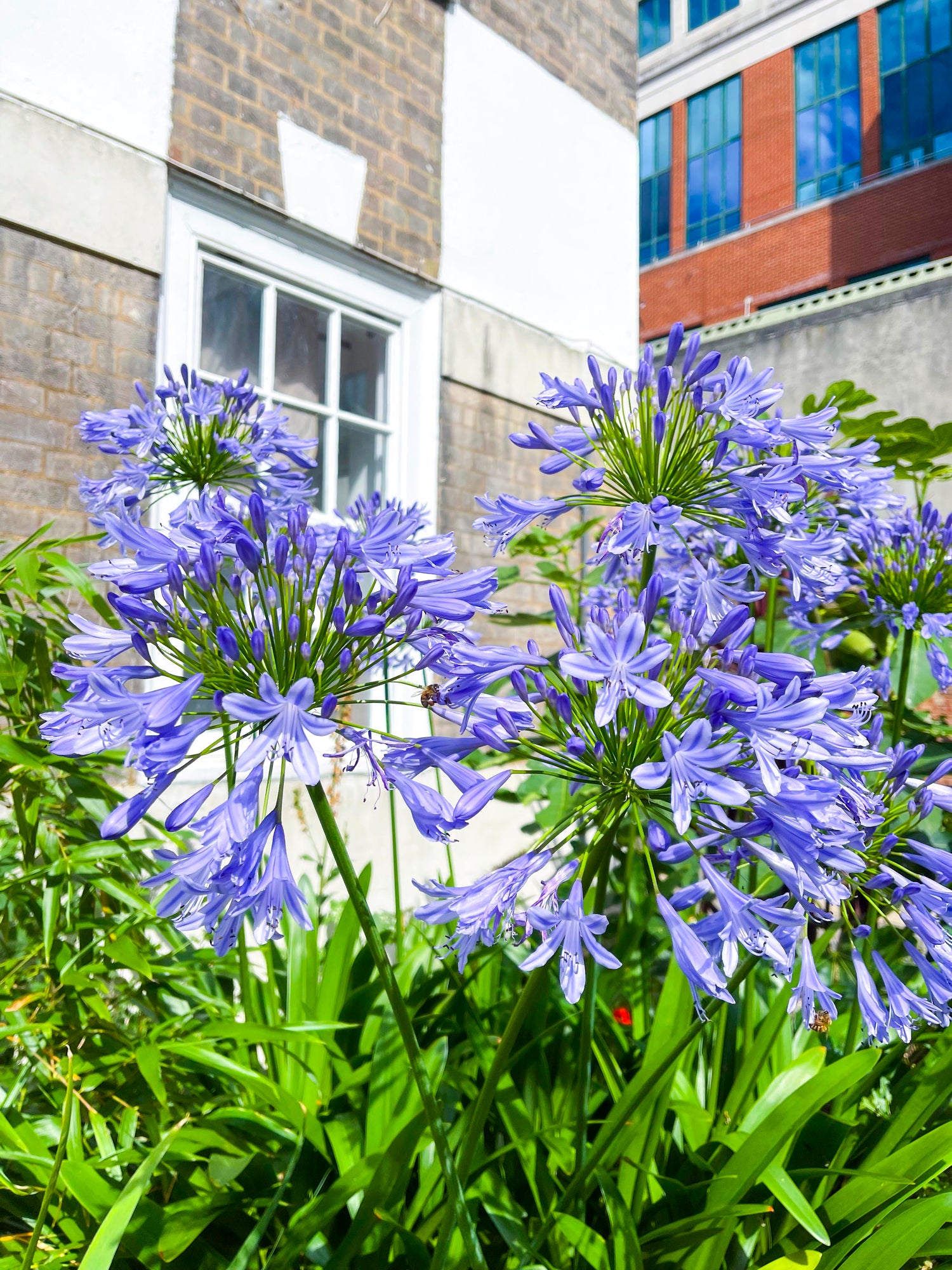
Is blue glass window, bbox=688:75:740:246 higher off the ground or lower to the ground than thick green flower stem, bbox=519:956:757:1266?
higher

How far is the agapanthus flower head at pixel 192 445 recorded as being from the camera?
5.35 ft

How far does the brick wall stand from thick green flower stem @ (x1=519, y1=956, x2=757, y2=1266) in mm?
17572

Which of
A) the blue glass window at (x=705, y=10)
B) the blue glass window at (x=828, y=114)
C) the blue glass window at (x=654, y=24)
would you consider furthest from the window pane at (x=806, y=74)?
the blue glass window at (x=654, y=24)

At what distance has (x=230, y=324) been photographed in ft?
12.3

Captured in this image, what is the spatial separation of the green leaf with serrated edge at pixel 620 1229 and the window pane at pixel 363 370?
11.6 ft

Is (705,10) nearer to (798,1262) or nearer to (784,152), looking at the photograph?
(784,152)

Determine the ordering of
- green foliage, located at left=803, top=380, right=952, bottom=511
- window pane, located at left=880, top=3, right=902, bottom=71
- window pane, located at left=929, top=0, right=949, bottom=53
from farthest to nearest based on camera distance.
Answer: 1. window pane, located at left=880, top=3, right=902, bottom=71
2. window pane, located at left=929, top=0, right=949, bottom=53
3. green foliage, located at left=803, top=380, right=952, bottom=511

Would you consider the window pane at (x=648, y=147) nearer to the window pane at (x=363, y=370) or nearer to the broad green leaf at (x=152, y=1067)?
the window pane at (x=363, y=370)

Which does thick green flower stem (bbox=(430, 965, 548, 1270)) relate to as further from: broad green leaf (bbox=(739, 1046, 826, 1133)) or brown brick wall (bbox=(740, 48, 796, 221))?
brown brick wall (bbox=(740, 48, 796, 221))

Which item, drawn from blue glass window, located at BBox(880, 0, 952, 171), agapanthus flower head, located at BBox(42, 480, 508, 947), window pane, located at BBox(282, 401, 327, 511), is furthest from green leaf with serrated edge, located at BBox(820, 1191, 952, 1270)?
blue glass window, located at BBox(880, 0, 952, 171)

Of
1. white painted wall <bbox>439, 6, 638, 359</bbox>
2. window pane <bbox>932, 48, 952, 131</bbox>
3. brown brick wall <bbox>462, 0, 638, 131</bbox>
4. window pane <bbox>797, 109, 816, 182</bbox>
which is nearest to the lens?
white painted wall <bbox>439, 6, 638, 359</bbox>

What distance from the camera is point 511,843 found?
4496 millimetres

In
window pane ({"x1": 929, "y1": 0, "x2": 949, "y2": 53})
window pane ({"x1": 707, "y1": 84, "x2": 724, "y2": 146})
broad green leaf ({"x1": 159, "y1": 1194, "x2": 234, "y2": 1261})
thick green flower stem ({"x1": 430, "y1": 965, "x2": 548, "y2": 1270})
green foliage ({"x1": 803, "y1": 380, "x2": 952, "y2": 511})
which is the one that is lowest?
broad green leaf ({"x1": 159, "y1": 1194, "x2": 234, "y2": 1261})

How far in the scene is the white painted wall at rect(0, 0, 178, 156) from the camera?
3.04 meters
